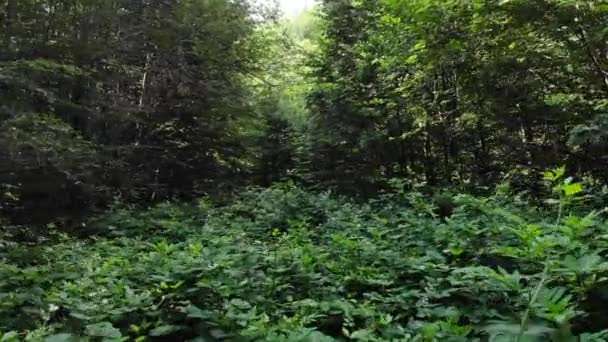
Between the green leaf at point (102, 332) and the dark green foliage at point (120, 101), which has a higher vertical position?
the dark green foliage at point (120, 101)

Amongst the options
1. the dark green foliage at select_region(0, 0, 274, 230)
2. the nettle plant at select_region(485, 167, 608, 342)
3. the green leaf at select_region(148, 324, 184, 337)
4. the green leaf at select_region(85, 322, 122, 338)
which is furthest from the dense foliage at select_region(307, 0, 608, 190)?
the green leaf at select_region(85, 322, 122, 338)

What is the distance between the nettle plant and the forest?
0.02 m

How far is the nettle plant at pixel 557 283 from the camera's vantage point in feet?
6.33

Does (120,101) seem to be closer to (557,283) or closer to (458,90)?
(458,90)

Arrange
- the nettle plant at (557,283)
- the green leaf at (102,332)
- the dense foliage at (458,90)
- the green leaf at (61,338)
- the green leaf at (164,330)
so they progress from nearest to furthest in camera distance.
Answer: the nettle plant at (557,283) < the green leaf at (61,338) < the green leaf at (102,332) < the green leaf at (164,330) < the dense foliage at (458,90)

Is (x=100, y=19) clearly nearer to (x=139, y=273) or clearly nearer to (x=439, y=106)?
(x=439, y=106)

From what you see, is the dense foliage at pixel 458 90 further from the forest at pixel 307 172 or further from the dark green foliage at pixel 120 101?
the dark green foliage at pixel 120 101

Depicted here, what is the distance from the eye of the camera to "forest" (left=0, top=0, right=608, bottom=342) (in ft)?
9.18

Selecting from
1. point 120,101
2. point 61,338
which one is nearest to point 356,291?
point 61,338

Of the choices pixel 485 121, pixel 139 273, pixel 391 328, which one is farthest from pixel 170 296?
pixel 485 121

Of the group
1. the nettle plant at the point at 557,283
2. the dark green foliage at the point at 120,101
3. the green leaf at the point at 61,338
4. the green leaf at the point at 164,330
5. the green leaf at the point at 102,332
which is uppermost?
the dark green foliage at the point at 120,101

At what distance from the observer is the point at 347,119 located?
37.0 ft

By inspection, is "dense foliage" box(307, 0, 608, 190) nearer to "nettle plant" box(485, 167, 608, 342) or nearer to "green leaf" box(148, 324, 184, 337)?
"nettle plant" box(485, 167, 608, 342)

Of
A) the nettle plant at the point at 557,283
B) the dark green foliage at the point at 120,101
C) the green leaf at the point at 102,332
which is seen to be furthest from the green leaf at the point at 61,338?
the dark green foliage at the point at 120,101
